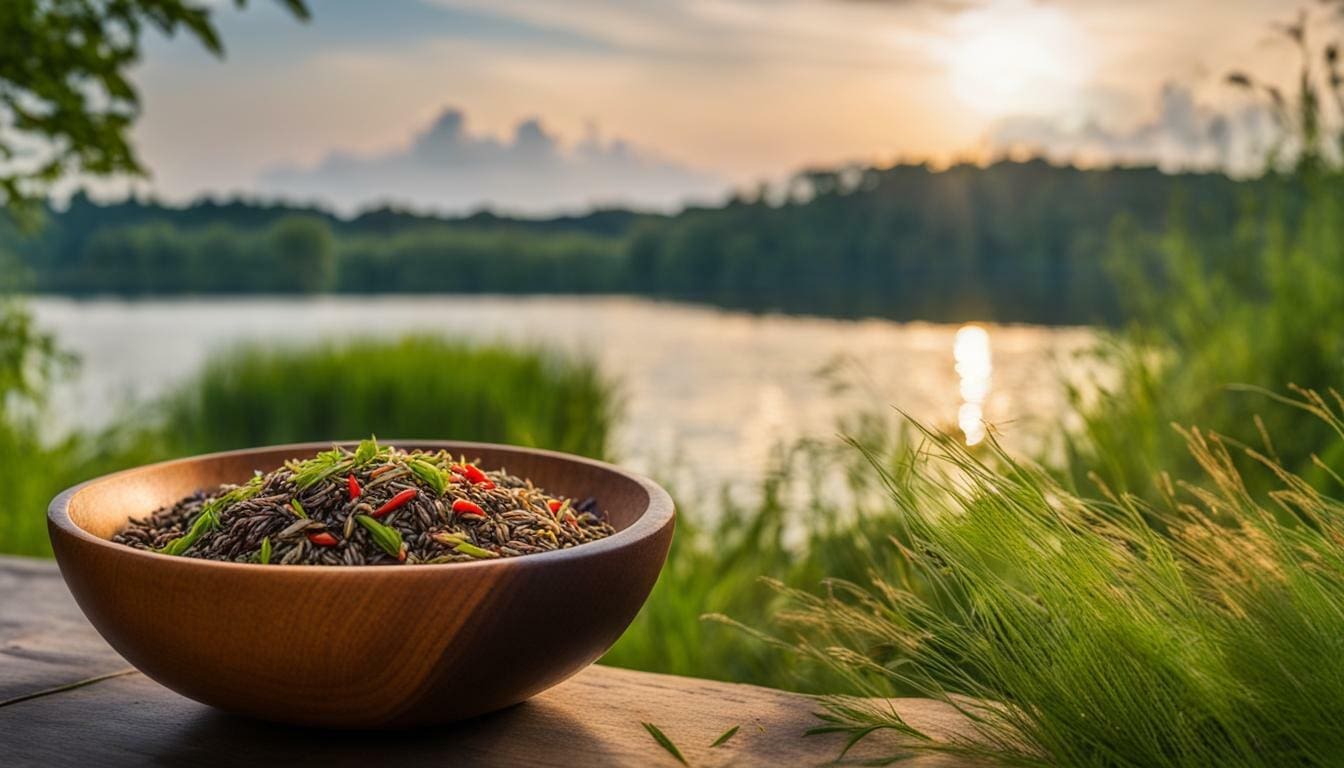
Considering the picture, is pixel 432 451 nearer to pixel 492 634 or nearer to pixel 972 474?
pixel 492 634

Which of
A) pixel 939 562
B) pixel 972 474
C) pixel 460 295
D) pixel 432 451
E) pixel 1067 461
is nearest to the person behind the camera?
pixel 972 474

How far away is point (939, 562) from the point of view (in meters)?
1.15

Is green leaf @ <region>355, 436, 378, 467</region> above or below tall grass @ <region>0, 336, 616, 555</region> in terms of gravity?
above

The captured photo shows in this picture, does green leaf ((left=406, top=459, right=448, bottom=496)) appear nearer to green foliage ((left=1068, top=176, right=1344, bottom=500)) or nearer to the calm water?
the calm water

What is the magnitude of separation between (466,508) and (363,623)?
0.22m

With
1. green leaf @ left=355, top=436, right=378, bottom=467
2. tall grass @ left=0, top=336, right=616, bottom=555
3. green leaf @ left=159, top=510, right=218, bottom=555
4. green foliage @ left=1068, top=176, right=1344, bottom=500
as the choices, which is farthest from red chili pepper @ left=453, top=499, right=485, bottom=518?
tall grass @ left=0, top=336, right=616, bottom=555

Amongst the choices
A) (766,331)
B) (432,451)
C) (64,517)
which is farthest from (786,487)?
(766,331)

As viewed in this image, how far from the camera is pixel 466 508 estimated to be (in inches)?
42.6

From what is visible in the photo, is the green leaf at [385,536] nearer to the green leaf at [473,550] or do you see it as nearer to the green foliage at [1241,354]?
the green leaf at [473,550]

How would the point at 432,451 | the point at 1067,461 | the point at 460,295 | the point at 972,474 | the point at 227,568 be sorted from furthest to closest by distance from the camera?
the point at 460,295
the point at 1067,461
the point at 432,451
the point at 972,474
the point at 227,568

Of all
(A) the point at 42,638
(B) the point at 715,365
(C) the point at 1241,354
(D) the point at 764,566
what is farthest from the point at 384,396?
(B) the point at 715,365

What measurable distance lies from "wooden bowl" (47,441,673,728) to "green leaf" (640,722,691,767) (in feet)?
0.35

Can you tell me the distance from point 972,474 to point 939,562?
16cm

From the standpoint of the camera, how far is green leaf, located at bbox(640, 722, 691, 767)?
40.3 inches
